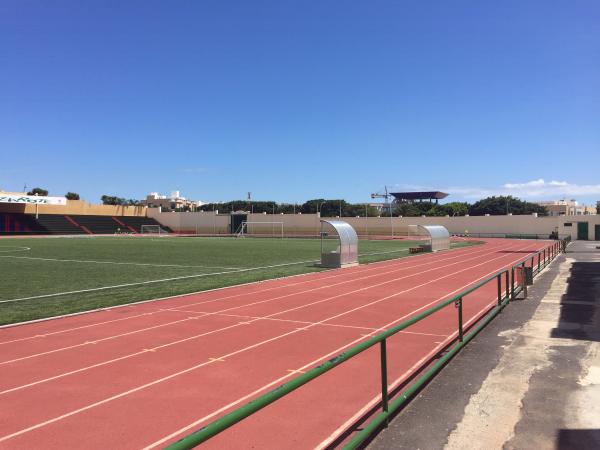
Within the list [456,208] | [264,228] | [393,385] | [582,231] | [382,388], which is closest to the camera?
[382,388]

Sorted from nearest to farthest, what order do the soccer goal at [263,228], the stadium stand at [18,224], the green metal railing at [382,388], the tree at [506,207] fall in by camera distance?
the green metal railing at [382,388] < the stadium stand at [18,224] < the soccer goal at [263,228] < the tree at [506,207]

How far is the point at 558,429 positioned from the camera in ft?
16.6

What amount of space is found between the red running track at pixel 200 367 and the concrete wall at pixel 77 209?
73695 mm

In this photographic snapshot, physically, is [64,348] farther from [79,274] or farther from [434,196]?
[434,196]

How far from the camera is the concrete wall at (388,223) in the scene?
226 ft

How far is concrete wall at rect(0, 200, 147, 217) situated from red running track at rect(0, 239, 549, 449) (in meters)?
73.7

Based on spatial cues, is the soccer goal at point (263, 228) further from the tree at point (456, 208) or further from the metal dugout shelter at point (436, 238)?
the tree at point (456, 208)

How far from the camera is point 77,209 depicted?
85500 millimetres

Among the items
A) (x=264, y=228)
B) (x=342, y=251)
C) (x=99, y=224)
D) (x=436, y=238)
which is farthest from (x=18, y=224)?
(x=342, y=251)

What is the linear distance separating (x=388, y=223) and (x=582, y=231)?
27981 mm

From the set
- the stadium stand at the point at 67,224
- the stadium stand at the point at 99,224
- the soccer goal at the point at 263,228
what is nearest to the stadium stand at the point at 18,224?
the stadium stand at the point at 67,224

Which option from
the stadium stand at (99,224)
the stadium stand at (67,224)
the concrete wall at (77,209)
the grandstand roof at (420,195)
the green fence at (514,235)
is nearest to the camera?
the green fence at (514,235)

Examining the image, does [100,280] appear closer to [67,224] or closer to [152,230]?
[67,224]

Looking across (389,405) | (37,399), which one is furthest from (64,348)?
(389,405)
